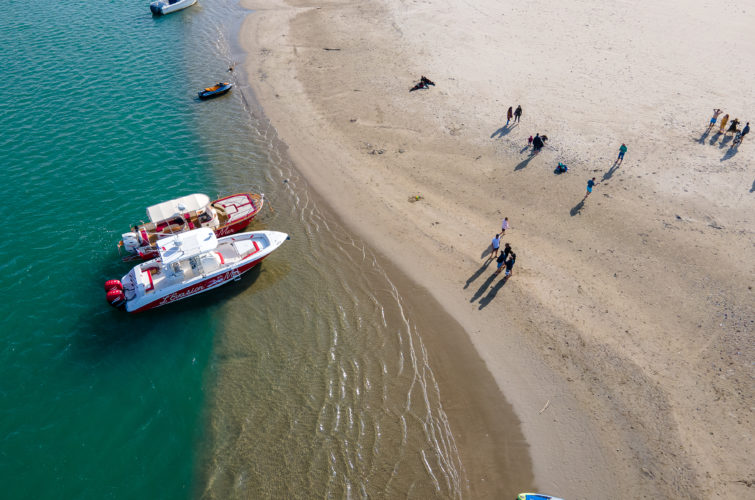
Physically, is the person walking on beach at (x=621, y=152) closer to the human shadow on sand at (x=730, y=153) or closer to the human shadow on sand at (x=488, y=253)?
the human shadow on sand at (x=730, y=153)

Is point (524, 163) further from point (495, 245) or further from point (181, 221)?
point (181, 221)

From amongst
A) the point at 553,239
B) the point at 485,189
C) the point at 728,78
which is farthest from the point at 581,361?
the point at 728,78

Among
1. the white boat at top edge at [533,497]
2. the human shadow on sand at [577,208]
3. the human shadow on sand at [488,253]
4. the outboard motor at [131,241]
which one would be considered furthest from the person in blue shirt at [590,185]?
the outboard motor at [131,241]

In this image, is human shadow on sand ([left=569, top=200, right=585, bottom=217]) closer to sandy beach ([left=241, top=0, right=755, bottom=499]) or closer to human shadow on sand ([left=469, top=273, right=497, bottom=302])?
sandy beach ([left=241, top=0, right=755, bottom=499])

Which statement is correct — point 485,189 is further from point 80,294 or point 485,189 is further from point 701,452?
point 80,294

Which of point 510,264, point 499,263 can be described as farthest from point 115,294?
point 510,264

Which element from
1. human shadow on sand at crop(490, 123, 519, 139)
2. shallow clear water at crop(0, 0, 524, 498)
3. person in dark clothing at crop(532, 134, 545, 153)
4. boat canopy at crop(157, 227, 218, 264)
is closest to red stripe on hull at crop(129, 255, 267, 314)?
shallow clear water at crop(0, 0, 524, 498)

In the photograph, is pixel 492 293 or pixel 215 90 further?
pixel 215 90
